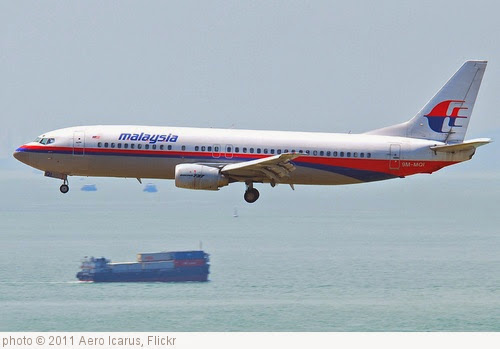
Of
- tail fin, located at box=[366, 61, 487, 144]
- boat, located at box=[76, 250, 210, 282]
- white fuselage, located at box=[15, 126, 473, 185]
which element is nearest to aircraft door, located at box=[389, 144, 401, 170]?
white fuselage, located at box=[15, 126, 473, 185]

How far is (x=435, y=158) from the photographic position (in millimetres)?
69812

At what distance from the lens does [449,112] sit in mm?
73375

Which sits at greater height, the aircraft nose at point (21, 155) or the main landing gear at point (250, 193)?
the aircraft nose at point (21, 155)

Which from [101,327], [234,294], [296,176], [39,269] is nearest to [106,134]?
[296,176]

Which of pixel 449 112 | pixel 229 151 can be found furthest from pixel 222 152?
pixel 449 112

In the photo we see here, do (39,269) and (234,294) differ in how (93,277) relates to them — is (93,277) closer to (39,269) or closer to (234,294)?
(39,269)

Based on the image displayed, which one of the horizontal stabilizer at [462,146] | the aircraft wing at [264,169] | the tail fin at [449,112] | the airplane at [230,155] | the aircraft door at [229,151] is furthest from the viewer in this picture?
the tail fin at [449,112]

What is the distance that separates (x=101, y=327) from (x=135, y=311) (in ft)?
44.4

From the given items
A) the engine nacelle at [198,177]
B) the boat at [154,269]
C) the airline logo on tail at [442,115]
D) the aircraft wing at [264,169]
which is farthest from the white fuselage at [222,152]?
the boat at [154,269]

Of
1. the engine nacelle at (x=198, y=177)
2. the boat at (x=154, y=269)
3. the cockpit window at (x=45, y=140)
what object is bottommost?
the boat at (x=154, y=269)

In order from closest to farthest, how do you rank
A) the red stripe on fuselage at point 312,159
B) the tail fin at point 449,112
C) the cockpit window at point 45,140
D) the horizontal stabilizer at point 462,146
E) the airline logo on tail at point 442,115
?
1. the horizontal stabilizer at point 462,146
2. the red stripe on fuselage at point 312,159
3. the cockpit window at point 45,140
4. the tail fin at point 449,112
5. the airline logo on tail at point 442,115

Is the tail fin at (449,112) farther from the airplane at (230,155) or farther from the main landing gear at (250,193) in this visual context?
the main landing gear at (250,193)

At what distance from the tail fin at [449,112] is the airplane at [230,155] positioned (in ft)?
5.01

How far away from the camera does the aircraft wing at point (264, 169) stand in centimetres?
6538
